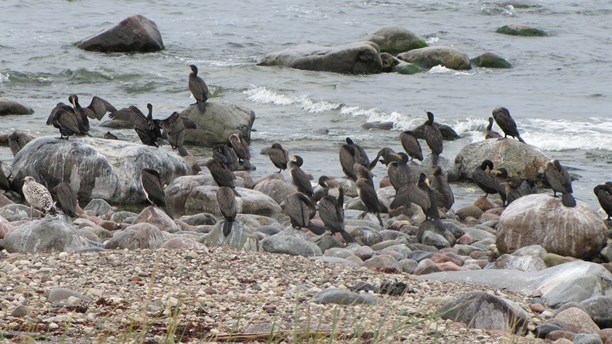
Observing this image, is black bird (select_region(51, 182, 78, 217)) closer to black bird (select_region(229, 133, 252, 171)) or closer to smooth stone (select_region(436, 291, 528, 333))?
black bird (select_region(229, 133, 252, 171))

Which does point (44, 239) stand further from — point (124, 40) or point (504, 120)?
point (124, 40)

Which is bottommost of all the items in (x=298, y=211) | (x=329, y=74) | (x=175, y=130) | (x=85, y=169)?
(x=329, y=74)

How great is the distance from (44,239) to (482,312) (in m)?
3.74

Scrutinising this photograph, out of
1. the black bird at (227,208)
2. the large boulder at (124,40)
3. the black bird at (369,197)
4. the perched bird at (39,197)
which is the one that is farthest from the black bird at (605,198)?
the large boulder at (124,40)

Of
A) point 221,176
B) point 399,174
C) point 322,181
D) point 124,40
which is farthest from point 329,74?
point 221,176

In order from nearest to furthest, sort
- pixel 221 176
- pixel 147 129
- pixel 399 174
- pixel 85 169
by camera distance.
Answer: pixel 221 176 < pixel 85 169 < pixel 399 174 < pixel 147 129

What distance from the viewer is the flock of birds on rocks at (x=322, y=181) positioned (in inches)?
424

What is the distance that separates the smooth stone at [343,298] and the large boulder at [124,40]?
20831 millimetres

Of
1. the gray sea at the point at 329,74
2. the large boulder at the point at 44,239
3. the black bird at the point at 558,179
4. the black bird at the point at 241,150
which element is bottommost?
the gray sea at the point at 329,74

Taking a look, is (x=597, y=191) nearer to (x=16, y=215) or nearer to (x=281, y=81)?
(x=16, y=215)

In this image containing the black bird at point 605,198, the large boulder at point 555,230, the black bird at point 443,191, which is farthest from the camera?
the black bird at point 443,191

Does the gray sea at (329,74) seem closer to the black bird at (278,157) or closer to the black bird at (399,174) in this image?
the black bird at (278,157)

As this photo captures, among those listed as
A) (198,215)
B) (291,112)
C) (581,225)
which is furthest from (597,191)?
(291,112)

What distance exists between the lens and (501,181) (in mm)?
13680
